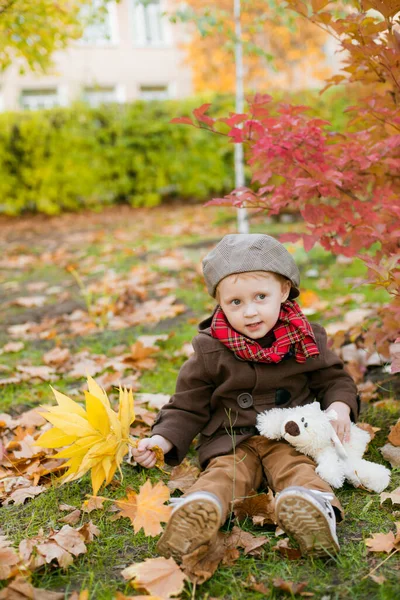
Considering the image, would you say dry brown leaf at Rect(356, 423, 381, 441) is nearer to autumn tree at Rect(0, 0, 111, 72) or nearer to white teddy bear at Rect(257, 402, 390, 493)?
white teddy bear at Rect(257, 402, 390, 493)

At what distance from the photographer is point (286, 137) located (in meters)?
2.47

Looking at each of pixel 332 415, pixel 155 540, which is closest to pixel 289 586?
pixel 155 540

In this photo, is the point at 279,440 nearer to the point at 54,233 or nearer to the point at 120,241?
the point at 120,241

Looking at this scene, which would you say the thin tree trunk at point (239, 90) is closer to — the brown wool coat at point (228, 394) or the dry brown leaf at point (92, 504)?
the brown wool coat at point (228, 394)

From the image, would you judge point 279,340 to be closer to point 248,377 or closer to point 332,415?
point 248,377

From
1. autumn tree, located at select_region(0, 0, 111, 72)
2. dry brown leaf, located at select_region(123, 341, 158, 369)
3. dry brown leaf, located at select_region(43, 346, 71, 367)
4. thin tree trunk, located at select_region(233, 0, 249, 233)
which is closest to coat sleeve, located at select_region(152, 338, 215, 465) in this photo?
dry brown leaf, located at select_region(123, 341, 158, 369)

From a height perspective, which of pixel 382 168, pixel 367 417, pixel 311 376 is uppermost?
pixel 382 168

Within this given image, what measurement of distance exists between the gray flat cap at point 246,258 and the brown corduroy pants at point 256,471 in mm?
593

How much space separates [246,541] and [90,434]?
Result: 1.90 feet

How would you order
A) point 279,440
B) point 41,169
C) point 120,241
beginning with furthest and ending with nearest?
point 41,169
point 120,241
point 279,440

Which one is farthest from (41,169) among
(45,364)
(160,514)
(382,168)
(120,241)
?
(160,514)

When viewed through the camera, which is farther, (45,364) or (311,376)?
(45,364)

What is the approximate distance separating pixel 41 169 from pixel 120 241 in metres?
3.93

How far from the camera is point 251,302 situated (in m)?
2.15
